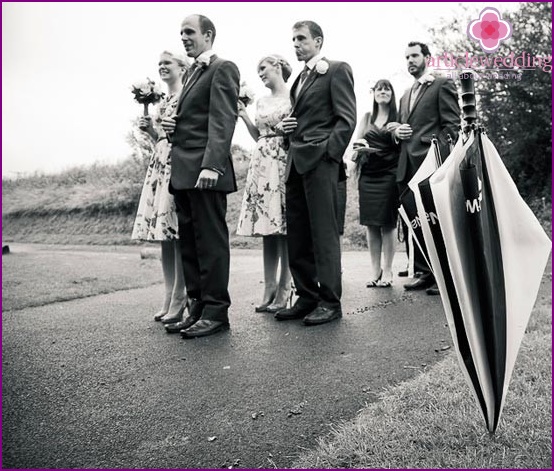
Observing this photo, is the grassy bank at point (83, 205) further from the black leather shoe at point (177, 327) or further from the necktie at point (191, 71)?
the black leather shoe at point (177, 327)

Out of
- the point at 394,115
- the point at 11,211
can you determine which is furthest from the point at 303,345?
the point at 11,211

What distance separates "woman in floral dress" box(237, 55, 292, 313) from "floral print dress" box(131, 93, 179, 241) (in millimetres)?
726

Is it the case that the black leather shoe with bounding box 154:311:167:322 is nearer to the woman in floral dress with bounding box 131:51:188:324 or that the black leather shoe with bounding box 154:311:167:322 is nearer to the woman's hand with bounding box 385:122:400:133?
the woman in floral dress with bounding box 131:51:188:324

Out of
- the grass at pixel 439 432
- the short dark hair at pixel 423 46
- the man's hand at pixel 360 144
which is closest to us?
the grass at pixel 439 432

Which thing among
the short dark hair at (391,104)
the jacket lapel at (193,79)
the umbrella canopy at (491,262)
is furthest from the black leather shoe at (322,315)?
the short dark hair at (391,104)

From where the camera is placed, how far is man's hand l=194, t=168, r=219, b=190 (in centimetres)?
446

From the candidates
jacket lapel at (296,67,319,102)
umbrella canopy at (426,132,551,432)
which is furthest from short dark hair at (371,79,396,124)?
umbrella canopy at (426,132,551,432)

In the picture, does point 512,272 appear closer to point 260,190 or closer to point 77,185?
point 260,190

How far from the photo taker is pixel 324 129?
487 centimetres

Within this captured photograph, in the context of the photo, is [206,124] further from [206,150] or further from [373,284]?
[373,284]

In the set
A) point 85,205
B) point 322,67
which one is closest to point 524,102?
point 322,67

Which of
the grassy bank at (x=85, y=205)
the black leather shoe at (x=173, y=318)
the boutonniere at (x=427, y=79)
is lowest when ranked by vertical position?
the grassy bank at (x=85, y=205)

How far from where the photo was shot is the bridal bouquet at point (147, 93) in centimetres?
537

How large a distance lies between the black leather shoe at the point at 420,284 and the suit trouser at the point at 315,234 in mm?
1648
